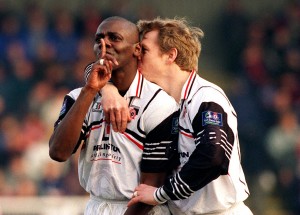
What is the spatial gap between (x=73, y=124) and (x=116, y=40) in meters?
0.65

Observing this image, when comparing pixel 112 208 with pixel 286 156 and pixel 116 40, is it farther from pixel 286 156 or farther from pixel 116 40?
pixel 286 156

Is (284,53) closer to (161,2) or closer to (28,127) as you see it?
(161,2)

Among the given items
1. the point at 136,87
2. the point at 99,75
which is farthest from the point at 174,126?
the point at 99,75

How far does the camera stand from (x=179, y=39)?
6434mm

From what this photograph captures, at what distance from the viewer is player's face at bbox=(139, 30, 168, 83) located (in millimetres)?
6293

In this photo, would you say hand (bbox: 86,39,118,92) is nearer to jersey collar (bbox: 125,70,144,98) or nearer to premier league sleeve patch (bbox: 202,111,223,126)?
jersey collar (bbox: 125,70,144,98)

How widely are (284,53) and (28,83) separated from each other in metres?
4.38

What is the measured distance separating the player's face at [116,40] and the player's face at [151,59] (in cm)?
43

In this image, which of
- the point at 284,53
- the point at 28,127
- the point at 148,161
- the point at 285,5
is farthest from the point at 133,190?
the point at 285,5

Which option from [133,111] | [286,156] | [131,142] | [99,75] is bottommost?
[131,142]

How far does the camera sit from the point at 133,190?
19.2 ft

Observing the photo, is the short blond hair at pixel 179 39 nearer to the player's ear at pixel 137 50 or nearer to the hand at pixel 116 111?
the player's ear at pixel 137 50

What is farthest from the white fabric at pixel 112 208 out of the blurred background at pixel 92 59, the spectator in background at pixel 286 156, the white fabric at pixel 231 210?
the spectator in background at pixel 286 156

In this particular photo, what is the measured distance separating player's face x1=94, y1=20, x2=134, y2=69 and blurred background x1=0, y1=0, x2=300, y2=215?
17.0 feet
